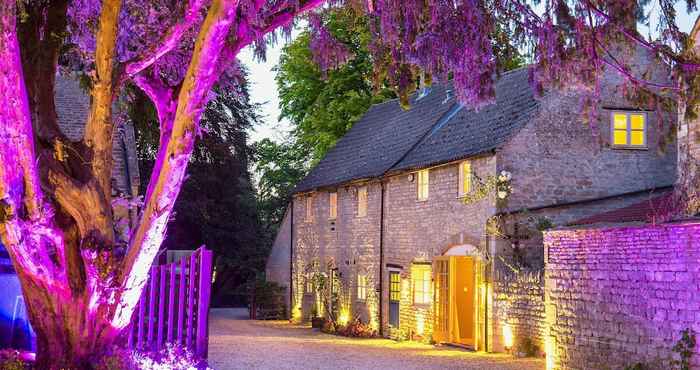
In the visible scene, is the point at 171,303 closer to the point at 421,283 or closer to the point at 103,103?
the point at 103,103

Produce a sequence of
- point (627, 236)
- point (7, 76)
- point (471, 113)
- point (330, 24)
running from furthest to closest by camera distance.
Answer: point (330, 24) < point (471, 113) < point (627, 236) < point (7, 76)

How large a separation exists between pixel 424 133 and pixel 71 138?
11.1 meters

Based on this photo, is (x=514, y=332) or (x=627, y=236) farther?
(x=514, y=332)

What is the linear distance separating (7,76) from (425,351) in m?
14.8

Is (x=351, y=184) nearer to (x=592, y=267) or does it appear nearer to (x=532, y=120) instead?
(x=532, y=120)

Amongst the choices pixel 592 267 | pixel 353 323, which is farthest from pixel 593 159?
pixel 353 323

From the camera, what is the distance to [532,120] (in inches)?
917

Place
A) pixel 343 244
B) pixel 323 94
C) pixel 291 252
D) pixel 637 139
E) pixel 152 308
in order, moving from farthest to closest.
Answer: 1. pixel 323 94
2. pixel 291 252
3. pixel 343 244
4. pixel 637 139
5. pixel 152 308

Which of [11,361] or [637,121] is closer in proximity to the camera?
[11,361]

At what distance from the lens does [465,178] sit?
963 inches

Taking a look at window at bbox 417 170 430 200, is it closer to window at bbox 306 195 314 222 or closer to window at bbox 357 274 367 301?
window at bbox 357 274 367 301

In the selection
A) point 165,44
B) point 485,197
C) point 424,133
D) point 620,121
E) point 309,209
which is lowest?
point 485,197

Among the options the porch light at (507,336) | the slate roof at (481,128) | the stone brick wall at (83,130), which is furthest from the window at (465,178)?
the stone brick wall at (83,130)

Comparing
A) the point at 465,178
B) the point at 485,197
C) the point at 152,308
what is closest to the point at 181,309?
the point at 152,308
